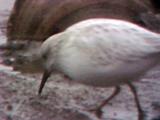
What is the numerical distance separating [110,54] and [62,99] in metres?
1.00

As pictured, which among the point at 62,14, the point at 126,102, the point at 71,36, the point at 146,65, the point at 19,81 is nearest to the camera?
the point at 146,65

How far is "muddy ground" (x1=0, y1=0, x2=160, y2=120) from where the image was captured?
6.31 metres

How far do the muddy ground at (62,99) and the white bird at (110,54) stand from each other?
435 mm

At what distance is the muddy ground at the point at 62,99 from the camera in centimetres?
631

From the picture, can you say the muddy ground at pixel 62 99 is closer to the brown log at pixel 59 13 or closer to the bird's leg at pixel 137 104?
the bird's leg at pixel 137 104

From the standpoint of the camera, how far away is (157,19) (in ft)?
30.3

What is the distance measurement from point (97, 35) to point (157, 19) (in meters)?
3.37

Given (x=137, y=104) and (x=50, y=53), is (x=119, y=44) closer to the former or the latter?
(x=137, y=104)

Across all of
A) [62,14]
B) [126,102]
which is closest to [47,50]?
[126,102]

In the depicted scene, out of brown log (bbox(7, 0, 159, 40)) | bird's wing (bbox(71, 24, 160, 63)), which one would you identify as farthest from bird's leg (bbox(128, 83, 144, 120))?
brown log (bbox(7, 0, 159, 40))

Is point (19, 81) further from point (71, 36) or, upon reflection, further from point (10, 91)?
point (71, 36)

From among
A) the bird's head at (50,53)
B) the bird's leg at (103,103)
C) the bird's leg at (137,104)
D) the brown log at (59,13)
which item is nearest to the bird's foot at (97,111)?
the bird's leg at (103,103)

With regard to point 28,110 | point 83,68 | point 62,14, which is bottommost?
point 62,14

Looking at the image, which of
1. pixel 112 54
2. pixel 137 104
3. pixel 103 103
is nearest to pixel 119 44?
pixel 112 54
